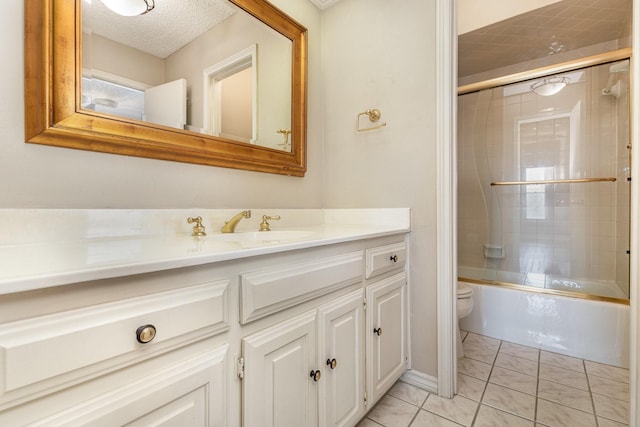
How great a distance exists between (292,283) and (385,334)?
0.69 meters

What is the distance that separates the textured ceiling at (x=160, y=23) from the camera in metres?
0.95

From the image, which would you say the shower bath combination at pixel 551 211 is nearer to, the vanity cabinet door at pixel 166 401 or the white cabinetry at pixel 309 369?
the white cabinetry at pixel 309 369

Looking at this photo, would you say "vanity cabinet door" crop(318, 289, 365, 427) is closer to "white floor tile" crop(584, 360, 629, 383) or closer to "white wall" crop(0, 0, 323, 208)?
"white wall" crop(0, 0, 323, 208)

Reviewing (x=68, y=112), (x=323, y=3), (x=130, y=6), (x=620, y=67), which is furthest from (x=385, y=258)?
(x=620, y=67)

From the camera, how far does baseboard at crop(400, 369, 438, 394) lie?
4.69 feet

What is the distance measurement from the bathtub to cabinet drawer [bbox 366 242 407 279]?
1.03 meters

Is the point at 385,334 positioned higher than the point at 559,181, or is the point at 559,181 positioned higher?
the point at 559,181

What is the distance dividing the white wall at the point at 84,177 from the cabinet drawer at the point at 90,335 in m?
0.63

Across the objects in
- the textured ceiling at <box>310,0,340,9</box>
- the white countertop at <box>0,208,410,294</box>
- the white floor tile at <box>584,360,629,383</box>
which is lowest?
the white floor tile at <box>584,360,629,383</box>

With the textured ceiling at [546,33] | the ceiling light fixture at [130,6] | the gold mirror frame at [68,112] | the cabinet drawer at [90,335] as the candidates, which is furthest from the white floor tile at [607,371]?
the ceiling light fixture at [130,6]

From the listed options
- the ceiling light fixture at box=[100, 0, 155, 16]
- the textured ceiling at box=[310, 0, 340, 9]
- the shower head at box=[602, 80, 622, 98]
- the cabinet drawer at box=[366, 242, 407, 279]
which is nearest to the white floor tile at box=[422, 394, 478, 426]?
the cabinet drawer at box=[366, 242, 407, 279]

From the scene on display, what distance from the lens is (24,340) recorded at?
0.41m

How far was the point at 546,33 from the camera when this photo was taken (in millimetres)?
2125

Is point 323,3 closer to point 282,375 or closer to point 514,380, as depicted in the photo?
point 282,375
